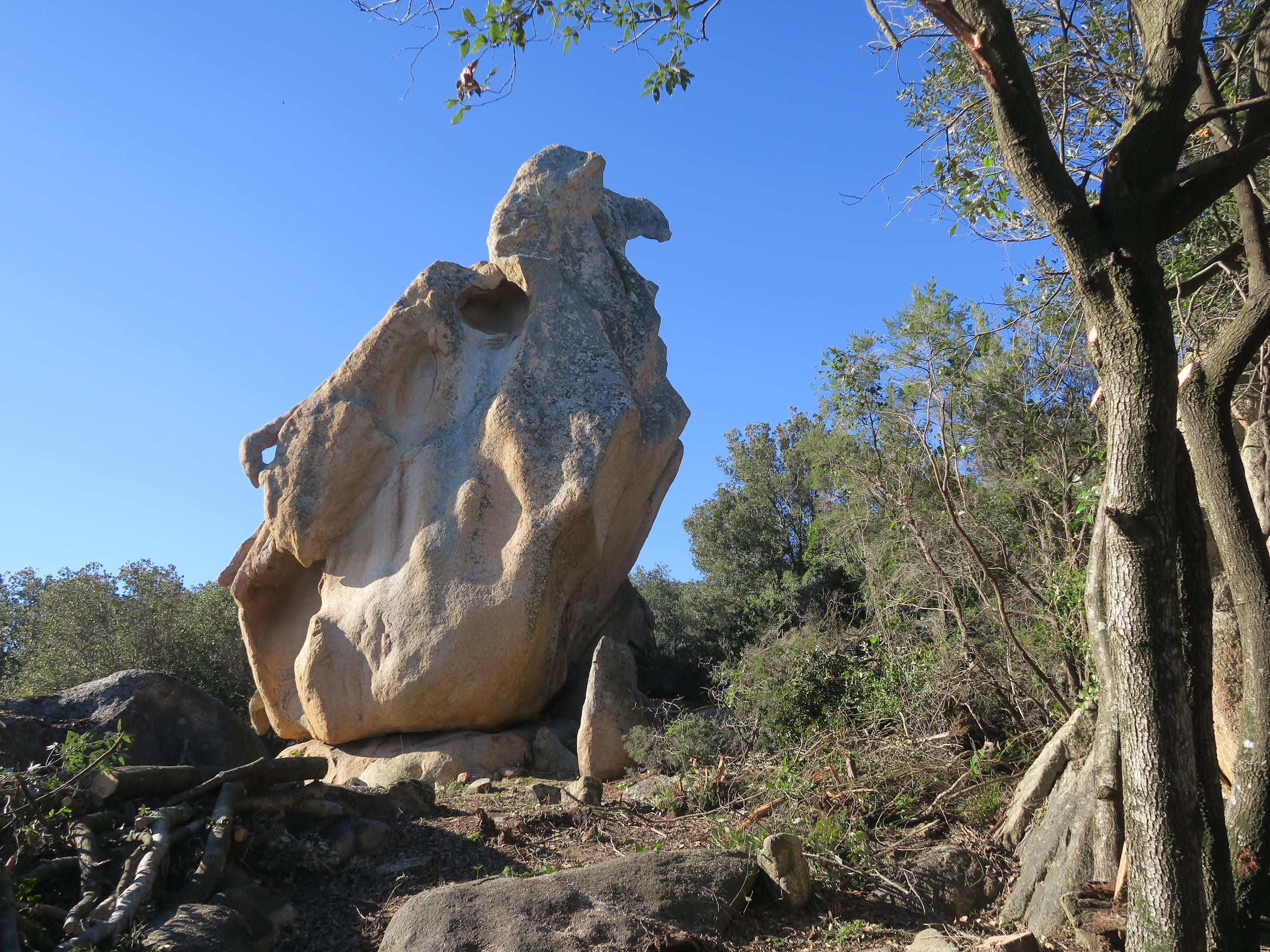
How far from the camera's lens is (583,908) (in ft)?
15.3

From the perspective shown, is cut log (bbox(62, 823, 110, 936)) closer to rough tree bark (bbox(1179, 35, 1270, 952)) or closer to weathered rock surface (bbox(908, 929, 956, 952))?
weathered rock surface (bbox(908, 929, 956, 952))

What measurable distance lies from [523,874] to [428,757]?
18.4ft

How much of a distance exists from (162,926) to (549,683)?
24.4 ft

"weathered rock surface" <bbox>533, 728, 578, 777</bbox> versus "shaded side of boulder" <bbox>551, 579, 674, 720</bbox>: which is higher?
"shaded side of boulder" <bbox>551, 579, 674, 720</bbox>

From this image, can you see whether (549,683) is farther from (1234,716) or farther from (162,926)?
(1234,716)

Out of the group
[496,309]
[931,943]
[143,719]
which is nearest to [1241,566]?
[931,943]

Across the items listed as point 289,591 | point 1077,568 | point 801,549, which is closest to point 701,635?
point 801,549

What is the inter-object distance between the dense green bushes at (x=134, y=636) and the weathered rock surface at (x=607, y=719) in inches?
377

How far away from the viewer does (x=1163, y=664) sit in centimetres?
351

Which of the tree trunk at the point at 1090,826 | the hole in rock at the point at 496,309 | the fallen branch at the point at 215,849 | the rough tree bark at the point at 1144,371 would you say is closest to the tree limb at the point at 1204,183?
the rough tree bark at the point at 1144,371

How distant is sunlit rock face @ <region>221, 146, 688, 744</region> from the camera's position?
36.5 feet

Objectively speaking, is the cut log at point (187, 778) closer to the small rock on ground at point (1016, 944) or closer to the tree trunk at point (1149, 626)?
the small rock on ground at point (1016, 944)

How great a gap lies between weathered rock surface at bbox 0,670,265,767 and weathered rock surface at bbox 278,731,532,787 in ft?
9.24

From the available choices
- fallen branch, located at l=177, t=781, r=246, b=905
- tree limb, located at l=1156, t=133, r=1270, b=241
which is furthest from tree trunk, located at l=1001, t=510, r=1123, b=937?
fallen branch, located at l=177, t=781, r=246, b=905
